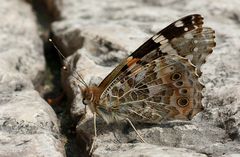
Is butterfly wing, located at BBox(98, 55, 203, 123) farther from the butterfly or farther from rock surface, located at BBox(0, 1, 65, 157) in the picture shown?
rock surface, located at BBox(0, 1, 65, 157)

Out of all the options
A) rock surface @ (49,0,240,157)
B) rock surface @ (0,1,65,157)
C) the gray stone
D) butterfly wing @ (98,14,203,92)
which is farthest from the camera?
butterfly wing @ (98,14,203,92)

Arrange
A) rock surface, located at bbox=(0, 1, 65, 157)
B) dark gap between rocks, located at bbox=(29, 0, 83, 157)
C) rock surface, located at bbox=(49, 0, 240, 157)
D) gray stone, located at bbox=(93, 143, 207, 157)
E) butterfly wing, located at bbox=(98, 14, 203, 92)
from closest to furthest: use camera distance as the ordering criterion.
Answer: gray stone, located at bbox=(93, 143, 207, 157), rock surface, located at bbox=(0, 1, 65, 157), rock surface, located at bbox=(49, 0, 240, 157), butterfly wing, located at bbox=(98, 14, 203, 92), dark gap between rocks, located at bbox=(29, 0, 83, 157)

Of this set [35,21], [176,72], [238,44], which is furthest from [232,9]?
[35,21]

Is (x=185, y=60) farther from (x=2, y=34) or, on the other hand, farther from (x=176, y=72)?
(x=2, y=34)

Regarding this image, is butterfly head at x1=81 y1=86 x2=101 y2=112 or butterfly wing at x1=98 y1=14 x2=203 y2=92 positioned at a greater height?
butterfly wing at x1=98 y1=14 x2=203 y2=92

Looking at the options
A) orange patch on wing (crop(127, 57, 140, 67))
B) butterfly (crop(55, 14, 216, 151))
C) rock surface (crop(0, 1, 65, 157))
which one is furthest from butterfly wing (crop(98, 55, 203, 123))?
rock surface (crop(0, 1, 65, 157))

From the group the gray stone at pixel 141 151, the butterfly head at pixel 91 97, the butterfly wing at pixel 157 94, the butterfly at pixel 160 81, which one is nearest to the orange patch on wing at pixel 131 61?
the butterfly at pixel 160 81

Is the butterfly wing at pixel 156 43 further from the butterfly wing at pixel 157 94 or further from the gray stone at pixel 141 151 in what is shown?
the gray stone at pixel 141 151
